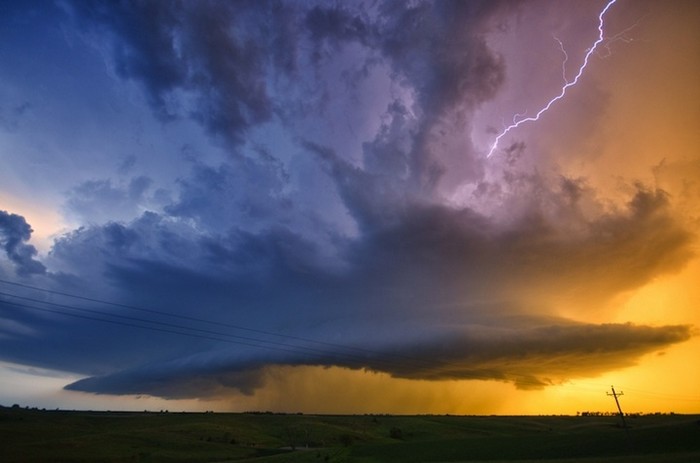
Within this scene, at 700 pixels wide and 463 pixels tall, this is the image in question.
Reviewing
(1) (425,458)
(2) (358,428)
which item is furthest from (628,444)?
(2) (358,428)

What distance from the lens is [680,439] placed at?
87562 mm

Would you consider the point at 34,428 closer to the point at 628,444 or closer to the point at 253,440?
the point at 253,440

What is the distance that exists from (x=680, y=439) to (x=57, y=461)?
12630 cm

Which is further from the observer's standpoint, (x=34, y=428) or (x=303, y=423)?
(x=303, y=423)

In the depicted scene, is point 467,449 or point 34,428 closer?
point 467,449

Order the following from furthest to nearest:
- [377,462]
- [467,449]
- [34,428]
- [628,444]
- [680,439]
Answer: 1. [34,428]
2. [467,449]
3. [377,462]
4. [628,444]
5. [680,439]

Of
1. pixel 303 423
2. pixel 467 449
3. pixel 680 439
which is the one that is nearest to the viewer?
pixel 680 439

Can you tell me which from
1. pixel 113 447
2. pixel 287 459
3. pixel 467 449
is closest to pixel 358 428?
pixel 467 449

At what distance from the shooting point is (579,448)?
316 ft

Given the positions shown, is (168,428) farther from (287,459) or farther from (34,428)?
(287,459)

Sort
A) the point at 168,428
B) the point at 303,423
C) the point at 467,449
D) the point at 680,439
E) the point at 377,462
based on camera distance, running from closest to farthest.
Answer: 1. the point at 680,439
2. the point at 377,462
3. the point at 467,449
4. the point at 168,428
5. the point at 303,423

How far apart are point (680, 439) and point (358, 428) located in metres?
114

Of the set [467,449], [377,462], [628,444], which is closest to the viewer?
[628,444]

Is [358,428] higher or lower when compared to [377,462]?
higher
